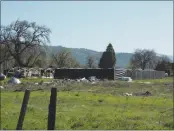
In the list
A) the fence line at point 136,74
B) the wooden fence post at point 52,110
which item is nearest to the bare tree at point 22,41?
the fence line at point 136,74

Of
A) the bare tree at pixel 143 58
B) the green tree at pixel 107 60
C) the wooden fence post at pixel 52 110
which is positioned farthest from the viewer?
the bare tree at pixel 143 58

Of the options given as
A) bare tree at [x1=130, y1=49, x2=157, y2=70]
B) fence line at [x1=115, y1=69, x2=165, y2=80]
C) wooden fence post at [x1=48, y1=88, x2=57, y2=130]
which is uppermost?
bare tree at [x1=130, y1=49, x2=157, y2=70]

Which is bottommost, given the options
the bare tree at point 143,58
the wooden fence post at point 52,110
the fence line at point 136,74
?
the fence line at point 136,74

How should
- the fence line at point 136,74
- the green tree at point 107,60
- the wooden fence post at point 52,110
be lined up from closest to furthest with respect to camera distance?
the wooden fence post at point 52,110 < the fence line at point 136,74 < the green tree at point 107,60

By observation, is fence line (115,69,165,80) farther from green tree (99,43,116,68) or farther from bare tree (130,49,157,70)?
bare tree (130,49,157,70)

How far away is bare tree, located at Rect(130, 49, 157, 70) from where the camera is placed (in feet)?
543

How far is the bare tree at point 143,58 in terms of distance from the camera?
16562 centimetres

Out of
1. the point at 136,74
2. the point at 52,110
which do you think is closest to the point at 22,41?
the point at 136,74

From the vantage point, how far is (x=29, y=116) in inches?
586

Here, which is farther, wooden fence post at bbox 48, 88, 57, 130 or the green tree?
the green tree

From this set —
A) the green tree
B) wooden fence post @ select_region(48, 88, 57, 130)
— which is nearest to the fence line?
the green tree

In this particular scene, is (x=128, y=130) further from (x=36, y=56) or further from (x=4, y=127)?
(x=36, y=56)

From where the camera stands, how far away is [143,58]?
168 m

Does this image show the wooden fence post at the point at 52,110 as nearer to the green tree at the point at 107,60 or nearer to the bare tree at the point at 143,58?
the green tree at the point at 107,60
